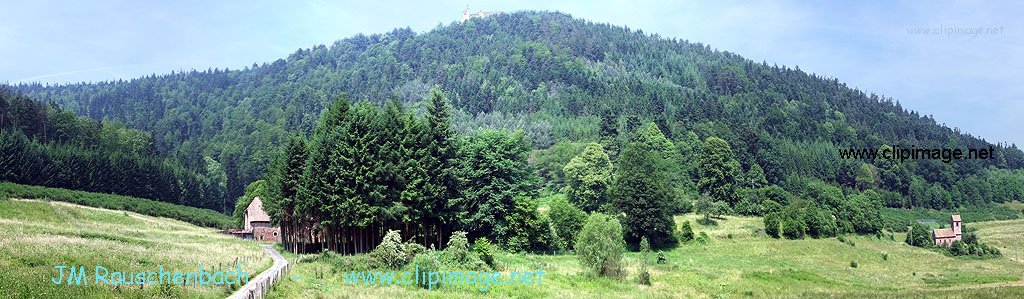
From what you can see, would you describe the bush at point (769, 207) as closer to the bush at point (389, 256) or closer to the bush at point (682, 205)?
the bush at point (682, 205)

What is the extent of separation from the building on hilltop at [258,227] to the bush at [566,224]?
37048 mm

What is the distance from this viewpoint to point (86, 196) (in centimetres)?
9362

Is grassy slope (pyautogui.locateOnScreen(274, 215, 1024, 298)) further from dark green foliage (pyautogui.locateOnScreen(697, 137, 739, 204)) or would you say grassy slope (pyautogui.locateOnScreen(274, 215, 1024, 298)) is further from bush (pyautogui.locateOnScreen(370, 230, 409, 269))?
dark green foliage (pyautogui.locateOnScreen(697, 137, 739, 204))

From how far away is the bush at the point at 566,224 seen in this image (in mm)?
73250

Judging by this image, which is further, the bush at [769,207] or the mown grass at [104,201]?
the bush at [769,207]

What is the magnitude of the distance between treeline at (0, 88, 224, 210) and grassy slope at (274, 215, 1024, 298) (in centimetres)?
7843

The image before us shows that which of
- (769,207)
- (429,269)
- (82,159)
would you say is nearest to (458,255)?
(429,269)

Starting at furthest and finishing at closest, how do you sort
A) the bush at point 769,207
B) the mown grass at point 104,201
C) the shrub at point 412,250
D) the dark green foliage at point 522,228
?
1. the bush at point 769,207
2. the mown grass at point 104,201
3. the dark green foliage at point 522,228
4. the shrub at point 412,250

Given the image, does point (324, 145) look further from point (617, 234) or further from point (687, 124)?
point (687, 124)

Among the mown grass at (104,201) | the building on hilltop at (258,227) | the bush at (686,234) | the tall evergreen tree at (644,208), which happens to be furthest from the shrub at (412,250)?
the mown grass at (104,201)

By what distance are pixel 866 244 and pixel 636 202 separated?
36.8m

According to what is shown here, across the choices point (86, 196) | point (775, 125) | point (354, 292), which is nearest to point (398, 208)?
point (354, 292)

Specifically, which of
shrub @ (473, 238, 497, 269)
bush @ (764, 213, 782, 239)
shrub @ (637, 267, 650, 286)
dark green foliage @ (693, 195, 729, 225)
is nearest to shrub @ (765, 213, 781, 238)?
bush @ (764, 213, 782, 239)

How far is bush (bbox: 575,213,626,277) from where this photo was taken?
5056 cm
